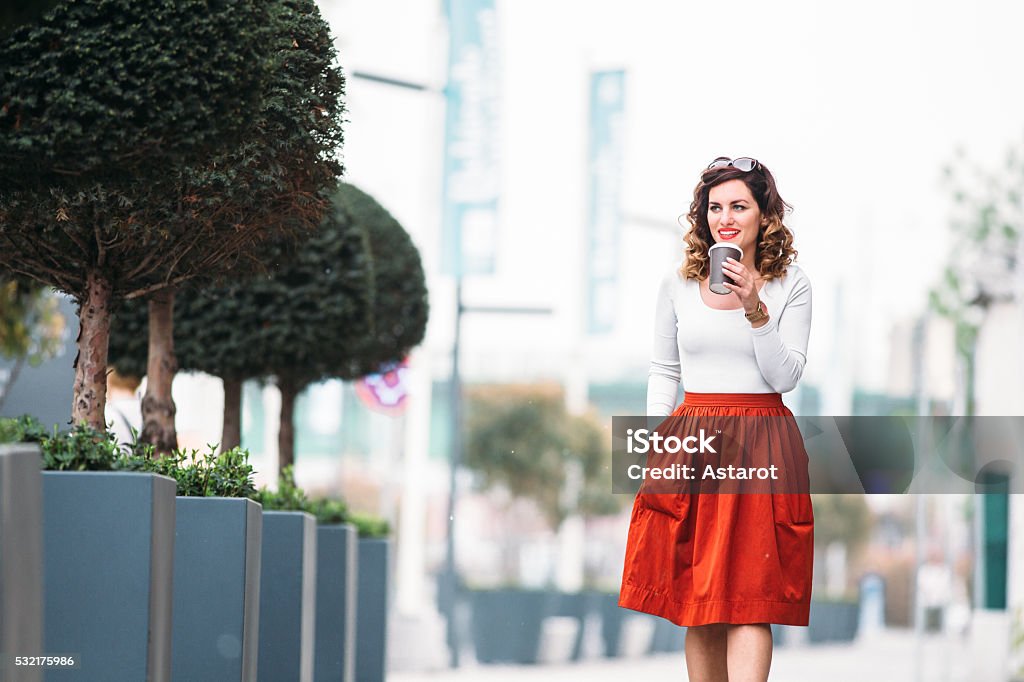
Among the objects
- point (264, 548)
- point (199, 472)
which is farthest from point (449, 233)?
point (199, 472)

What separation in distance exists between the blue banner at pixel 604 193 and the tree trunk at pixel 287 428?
12.5 metres

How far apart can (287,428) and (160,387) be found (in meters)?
4.09

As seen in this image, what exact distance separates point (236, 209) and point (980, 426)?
57.4 ft

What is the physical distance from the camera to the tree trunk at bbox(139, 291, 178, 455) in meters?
8.70

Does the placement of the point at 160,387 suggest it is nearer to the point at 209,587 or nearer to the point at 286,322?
the point at 286,322

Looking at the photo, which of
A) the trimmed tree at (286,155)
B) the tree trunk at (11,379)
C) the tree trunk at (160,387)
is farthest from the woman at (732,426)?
the tree trunk at (11,379)

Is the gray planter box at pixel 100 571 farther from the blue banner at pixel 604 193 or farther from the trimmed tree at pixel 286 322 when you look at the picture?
the blue banner at pixel 604 193

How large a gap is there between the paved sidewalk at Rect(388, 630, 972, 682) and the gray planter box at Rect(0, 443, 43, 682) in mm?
13442

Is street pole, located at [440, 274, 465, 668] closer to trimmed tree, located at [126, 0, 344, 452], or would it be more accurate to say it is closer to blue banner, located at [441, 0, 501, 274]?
blue banner, located at [441, 0, 501, 274]

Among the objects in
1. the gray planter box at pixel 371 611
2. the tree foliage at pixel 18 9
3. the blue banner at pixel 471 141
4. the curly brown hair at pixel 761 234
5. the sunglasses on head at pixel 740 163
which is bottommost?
the gray planter box at pixel 371 611

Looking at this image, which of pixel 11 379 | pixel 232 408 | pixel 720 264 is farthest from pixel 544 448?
pixel 720 264

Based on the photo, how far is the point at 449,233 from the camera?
19172mm

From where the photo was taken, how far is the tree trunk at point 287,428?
40.3 feet

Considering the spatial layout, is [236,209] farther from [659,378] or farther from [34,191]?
[659,378]
